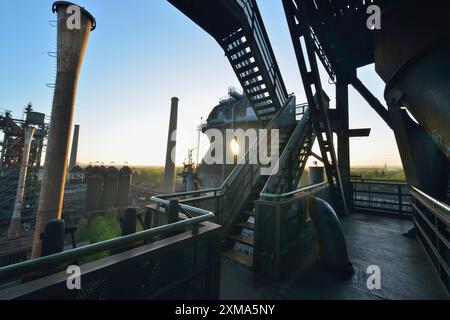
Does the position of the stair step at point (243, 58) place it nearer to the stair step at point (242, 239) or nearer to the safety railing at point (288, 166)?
the safety railing at point (288, 166)

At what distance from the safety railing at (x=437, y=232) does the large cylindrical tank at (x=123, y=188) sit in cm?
2815

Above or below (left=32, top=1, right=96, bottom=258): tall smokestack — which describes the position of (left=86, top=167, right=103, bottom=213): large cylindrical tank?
below

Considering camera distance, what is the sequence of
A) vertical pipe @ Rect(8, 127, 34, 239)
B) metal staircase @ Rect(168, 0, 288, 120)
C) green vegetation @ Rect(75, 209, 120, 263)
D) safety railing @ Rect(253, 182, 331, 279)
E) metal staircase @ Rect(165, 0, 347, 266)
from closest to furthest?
safety railing @ Rect(253, 182, 331, 279) < metal staircase @ Rect(165, 0, 347, 266) < metal staircase @ Rect(168, 0, 288, 120) < vertical pipe @ Rect(8, 127, 34, 239) < green vegetation @ Rect(75, 209, 120, 263)

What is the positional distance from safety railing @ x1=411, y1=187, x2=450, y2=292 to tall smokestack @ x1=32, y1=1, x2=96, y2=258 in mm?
13153

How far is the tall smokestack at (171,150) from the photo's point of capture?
95.1ft

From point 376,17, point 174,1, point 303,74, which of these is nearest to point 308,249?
point 303,74

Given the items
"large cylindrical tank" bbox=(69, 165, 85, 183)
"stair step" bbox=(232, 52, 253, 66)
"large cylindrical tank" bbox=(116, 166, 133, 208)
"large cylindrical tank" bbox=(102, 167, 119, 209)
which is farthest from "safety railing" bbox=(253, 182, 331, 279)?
"large cylindrical tank" bbox=(69, 165, 85, 183)

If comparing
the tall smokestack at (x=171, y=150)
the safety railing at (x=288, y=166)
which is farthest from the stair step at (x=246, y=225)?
the tall smokestack at (x=171, y=150)

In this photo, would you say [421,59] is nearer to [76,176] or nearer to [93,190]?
[93,190]

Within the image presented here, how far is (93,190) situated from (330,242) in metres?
26.7

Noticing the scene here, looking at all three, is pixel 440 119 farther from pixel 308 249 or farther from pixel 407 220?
pixel 407 220

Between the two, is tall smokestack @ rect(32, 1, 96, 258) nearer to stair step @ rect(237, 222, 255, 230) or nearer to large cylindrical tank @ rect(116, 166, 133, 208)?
stair step @ rect(237, 222, 255, 230)

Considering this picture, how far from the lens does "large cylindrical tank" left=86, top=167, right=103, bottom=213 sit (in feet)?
73.5
